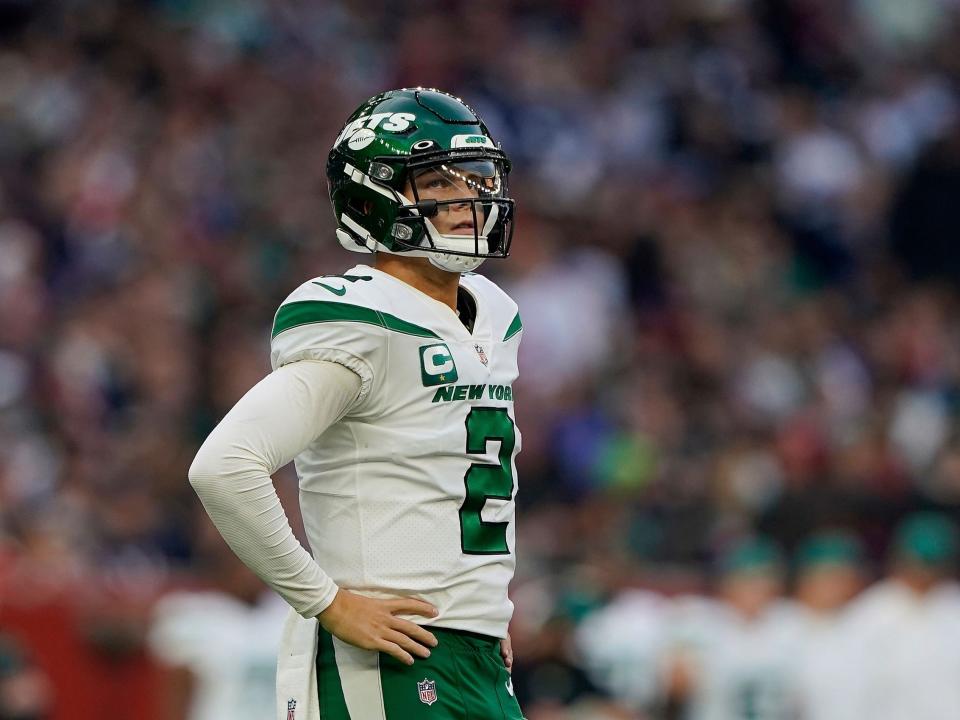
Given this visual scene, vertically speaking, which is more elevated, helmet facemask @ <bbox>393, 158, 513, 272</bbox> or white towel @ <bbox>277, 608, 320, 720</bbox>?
helmet facemask @ <bbox>393, 158, 513, 272</bbox>

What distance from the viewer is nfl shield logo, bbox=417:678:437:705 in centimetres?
372

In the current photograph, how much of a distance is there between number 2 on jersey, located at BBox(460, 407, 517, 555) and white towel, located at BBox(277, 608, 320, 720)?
372mm

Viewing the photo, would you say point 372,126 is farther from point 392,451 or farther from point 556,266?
point 556,266

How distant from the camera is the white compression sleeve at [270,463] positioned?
3555 mm

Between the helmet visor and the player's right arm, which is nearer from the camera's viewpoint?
the player's right arm

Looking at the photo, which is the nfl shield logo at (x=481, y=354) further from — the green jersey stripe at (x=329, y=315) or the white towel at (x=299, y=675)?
the white towel at (x=299, y=675)

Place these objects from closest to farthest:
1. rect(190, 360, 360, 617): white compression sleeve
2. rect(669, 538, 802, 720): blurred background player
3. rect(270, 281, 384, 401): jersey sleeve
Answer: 1. rect(190, 360, 360, 617): white compression sleeve
2. rect(270, 281, 384, 401): jersey sleeve
3. rect(669, 538, 802, 720): blurred background player

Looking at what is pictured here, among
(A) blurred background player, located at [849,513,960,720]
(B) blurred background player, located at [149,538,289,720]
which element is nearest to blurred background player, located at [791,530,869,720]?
(A) blurred background player, located at [849,513,960,720]

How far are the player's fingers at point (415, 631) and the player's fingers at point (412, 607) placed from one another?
0.03 metres

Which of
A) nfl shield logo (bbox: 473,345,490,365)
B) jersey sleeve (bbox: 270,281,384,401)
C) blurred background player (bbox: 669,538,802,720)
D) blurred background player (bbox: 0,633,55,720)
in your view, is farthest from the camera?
blurred background player (bbox: 669,538,802,720)

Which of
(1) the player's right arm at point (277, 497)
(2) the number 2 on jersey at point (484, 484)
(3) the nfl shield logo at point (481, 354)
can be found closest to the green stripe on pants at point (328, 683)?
(1) the player's right arm at point (277, 497)

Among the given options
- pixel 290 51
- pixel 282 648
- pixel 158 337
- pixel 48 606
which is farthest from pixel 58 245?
pixel 282 648

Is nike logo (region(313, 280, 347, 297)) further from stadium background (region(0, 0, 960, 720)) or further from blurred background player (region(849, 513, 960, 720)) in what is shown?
blurred background player (region(849, 513, 960, 720))

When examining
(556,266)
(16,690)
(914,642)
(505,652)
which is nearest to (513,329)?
(505,652)
